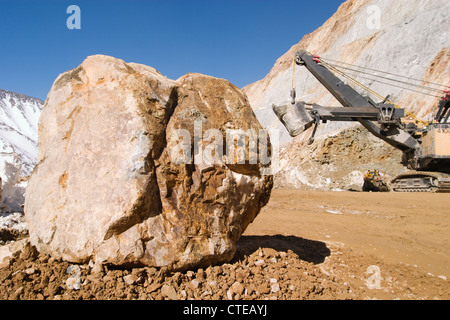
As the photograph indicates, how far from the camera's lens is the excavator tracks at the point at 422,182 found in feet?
37.6

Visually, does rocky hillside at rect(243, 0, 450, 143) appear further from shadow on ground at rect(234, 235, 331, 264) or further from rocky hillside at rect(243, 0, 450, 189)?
shadow on ground at rect(234, 235, 331, 264)

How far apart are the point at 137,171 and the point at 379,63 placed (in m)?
21.6

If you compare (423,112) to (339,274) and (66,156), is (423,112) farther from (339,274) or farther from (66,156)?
(66,156)

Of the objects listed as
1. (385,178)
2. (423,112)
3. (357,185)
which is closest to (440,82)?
(423,112)

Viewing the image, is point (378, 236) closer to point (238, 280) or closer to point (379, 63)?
point (238, 280)

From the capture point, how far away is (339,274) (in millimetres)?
3807

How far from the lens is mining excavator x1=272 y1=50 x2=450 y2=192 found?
397 inches

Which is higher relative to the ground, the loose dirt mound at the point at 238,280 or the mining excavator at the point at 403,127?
the mining excavator at the point at 403,127

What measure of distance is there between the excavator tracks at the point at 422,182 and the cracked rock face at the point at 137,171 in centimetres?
1110

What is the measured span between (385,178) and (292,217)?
9427mm

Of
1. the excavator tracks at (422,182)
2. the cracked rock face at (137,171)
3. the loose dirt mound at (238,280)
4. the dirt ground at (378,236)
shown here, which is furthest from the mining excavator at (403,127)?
the cracked rock face at (137,171)

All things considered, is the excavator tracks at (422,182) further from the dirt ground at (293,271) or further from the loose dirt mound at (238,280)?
the loose dirt mound at (238,280)

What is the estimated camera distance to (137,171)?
9.16 ft

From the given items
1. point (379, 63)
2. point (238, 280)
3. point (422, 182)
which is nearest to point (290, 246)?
point (238, 280)
